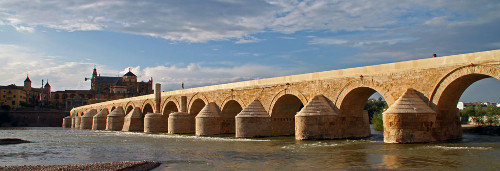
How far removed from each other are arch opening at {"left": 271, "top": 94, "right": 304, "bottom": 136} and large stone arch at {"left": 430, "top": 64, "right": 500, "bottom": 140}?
8318mm

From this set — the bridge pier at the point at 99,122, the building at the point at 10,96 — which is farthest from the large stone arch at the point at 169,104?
the building at the point at 10,96

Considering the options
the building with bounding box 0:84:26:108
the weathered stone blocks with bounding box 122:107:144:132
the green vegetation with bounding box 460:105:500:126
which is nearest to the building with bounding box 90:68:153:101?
the building with bounding box 0:84:26:108

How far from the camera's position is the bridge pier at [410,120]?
15.0m

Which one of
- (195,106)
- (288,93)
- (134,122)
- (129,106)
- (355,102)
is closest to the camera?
(355,102)

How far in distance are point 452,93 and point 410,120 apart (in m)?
2.11

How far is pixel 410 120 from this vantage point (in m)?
15.1

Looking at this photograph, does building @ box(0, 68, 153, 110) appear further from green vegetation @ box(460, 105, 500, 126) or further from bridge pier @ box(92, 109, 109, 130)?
green vegetation @ box(460, 105, 500, 126)

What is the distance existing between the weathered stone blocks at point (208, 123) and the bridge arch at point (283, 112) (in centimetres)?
472

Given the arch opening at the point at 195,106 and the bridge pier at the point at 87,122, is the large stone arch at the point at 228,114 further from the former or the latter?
the bridge pier at the point at 87,122

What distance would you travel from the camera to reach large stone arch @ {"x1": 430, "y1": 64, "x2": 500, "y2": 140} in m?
13.9

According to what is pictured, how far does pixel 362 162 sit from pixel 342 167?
3.69 feet

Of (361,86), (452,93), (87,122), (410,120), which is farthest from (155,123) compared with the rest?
(452,93)

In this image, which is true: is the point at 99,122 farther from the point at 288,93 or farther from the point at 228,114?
the point at 288,93

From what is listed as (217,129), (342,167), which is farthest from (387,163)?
(217,129)
